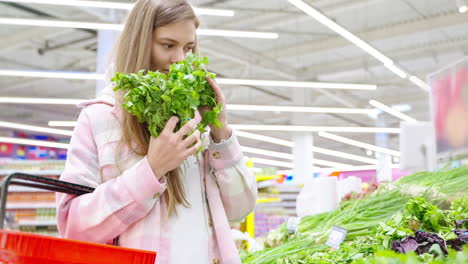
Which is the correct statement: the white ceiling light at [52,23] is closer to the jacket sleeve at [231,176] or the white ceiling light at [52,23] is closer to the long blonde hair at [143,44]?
the long blonde hair at [143,44]

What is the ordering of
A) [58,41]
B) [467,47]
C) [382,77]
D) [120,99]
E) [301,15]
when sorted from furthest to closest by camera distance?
1. [382,77]
2. [58,41]
3. [467,47]
4. [301,15]
5. [120,99]

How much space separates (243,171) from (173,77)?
0.38 metres

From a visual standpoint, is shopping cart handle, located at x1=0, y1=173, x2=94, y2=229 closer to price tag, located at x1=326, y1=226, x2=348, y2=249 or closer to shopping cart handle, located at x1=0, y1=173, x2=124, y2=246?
shopping cart handle, located at x1=0, y1=173, x2=124, y2=246

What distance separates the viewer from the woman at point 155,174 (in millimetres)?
1246

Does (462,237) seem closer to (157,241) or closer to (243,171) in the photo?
(243,171)

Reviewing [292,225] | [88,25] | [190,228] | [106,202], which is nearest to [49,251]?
[106,202]

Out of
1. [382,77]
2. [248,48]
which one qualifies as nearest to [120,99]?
[248,48]

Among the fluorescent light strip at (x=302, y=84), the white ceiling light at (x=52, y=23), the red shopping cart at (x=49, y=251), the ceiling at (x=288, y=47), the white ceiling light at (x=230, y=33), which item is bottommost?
the red shopping cart at (x=49, y=251)

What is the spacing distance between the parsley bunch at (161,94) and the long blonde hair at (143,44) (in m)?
0.07

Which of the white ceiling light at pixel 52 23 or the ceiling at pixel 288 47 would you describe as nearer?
the white ceiling light at pixel 52 23

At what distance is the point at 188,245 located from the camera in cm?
132

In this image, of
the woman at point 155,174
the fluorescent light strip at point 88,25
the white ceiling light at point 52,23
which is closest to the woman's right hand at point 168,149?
the woman at point 155,174

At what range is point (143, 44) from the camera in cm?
142

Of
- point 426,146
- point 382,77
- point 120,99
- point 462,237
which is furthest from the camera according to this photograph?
point 382,77
